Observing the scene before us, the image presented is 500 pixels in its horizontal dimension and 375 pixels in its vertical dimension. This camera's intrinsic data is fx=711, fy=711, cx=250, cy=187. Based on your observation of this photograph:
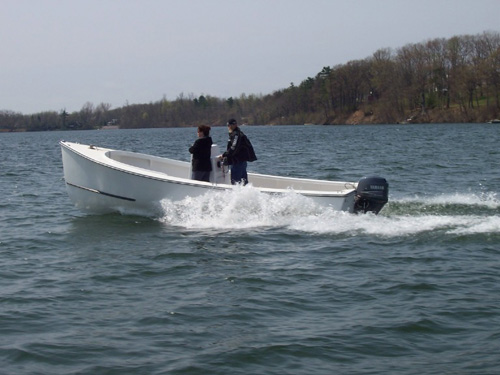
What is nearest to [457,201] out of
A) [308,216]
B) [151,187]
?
[308,216]

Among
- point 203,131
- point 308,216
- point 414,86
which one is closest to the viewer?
point 308,216

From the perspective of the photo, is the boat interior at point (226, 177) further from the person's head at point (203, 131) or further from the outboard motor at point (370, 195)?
the person's head at point (203, 131)

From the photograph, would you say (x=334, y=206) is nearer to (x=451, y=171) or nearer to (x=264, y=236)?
(x=264, y=236)

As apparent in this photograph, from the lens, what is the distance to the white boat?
39.8 ft

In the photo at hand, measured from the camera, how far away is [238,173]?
13.4m

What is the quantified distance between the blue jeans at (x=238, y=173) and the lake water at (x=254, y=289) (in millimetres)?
790

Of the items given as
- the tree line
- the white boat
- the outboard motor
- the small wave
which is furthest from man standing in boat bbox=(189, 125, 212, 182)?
the tree line

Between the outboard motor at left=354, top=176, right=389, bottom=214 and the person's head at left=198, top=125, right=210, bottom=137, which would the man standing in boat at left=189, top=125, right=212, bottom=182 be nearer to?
the person's head at left=198, top=125, right=210, bottom=137

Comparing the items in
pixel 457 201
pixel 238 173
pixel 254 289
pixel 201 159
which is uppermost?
pixel 201 159

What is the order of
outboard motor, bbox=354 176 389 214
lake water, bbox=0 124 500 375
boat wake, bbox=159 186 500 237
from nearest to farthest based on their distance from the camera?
lake water, bbox=0 124 500 375 < boat wake, bbox=159 186 500 237 < outboard motor, bbox=354 176 389 214

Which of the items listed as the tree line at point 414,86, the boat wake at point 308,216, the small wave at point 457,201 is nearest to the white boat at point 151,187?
the boat wake at point 308,216

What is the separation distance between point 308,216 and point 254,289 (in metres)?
3.65

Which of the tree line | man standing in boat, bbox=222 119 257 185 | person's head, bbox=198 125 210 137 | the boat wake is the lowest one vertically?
the boat wake

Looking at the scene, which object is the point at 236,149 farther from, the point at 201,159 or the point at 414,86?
the point at 414,86
